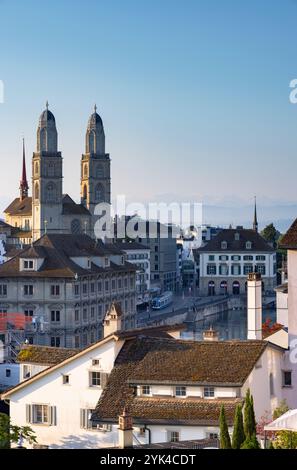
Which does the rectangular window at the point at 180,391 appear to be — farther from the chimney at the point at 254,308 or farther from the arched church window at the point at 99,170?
the arched church window at the point at 99,170

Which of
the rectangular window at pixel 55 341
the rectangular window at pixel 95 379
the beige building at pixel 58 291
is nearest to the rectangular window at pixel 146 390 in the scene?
the rectangular window at pixel 95 379

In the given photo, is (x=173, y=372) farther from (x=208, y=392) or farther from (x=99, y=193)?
(x=99, y=193)

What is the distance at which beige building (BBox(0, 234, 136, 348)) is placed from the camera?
33.1 meters

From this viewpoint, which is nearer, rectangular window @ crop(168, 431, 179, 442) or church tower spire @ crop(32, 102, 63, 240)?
rectangular window @ crop(168, 431, 179, 442)

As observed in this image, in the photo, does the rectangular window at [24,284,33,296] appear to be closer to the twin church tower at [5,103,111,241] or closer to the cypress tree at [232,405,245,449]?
the twin church tower at [5,103,111,241]

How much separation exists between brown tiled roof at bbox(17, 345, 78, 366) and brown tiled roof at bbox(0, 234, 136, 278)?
1991 centimetres

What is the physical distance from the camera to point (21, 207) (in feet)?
198

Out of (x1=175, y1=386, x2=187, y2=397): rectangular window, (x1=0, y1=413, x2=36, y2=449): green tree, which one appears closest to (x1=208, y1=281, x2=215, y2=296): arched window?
(x1=175, y1=386, x2=187, y2=397): rectangular window

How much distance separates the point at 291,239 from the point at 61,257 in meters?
22.6

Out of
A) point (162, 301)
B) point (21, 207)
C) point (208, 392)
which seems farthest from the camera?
point (21, 207)

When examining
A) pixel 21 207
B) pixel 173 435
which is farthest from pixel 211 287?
pixel 173 435

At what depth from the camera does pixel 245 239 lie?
6091 centimetres
